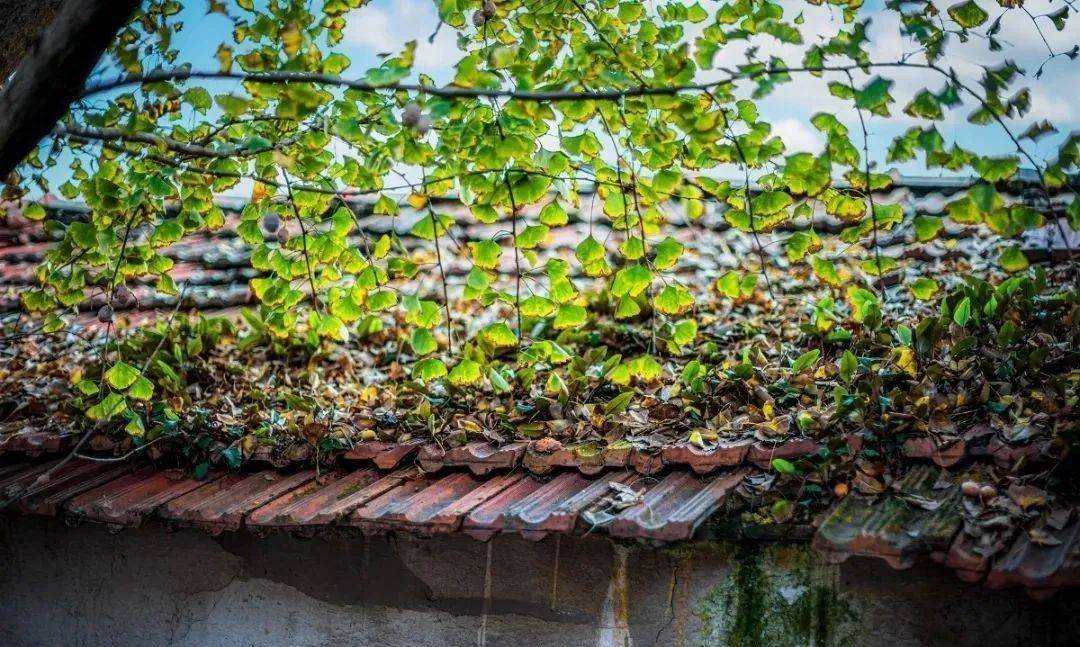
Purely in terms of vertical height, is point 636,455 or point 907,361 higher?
point 907,361

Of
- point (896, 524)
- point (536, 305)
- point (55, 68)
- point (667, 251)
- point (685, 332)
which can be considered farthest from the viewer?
point (685, 332)

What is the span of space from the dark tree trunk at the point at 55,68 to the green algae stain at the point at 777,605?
234 cm

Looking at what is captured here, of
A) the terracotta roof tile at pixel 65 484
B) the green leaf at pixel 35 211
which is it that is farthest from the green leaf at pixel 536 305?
the green leaf at pixel 35 211

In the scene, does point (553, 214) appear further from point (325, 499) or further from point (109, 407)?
point (109, 407)

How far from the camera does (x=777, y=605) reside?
237 centimetres

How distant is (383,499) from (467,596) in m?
0.48

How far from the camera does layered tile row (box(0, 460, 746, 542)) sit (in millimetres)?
2260

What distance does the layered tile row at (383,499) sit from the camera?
226cm

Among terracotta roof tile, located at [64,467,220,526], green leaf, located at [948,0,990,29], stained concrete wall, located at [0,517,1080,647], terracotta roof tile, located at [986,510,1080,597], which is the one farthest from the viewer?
terracotta roof tile, located at [64,467,220,526]

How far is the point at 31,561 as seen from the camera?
3.27 metres

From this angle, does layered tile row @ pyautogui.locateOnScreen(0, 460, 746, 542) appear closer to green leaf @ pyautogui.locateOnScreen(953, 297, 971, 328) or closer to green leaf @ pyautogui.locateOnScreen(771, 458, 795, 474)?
green leaf @ pyautogui.locateOnScreen(771, 458, 795, 474)

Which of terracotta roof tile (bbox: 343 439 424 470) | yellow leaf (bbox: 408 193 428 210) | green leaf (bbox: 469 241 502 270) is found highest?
yellow leaf (bbox: 408 193 428 210)

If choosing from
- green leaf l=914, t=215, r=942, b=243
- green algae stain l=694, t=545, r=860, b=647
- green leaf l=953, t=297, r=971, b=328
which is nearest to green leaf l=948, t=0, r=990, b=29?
green leaf l=914, t=215, r=942, b=243

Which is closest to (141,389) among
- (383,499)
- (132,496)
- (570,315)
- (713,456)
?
(132,496)
